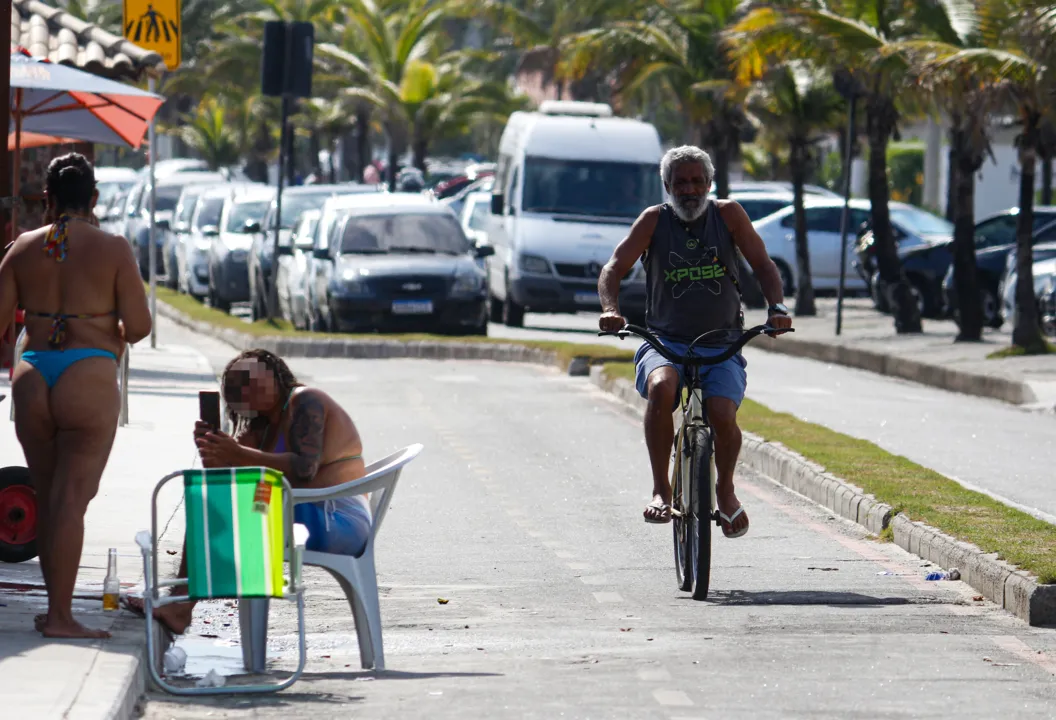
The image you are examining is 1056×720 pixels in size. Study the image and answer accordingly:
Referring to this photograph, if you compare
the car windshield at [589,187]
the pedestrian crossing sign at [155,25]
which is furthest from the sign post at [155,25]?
the car windshield at [589,187]

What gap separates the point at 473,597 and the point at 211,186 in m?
28.8

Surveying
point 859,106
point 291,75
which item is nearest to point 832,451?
point 291,75

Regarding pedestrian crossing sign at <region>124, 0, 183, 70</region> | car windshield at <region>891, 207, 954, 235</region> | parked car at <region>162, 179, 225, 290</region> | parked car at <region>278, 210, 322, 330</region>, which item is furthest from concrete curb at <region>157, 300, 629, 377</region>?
car windshield at <region>891, 207, 954, 235</region>

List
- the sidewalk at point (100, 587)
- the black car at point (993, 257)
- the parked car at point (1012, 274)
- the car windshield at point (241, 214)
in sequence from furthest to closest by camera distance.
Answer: the car windshield at point (241, 214), the black car at point (993, 257), the parked car at point (1012, 274), the sidewalk at point (100, 587)

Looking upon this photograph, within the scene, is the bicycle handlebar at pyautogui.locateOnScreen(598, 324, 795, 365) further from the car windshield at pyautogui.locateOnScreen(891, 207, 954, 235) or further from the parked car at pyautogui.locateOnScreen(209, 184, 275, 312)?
the car windshield at pyautogui.locateOnScreen(891, 207, 954, 235)

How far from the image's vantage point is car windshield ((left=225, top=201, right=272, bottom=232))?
33.1 meters

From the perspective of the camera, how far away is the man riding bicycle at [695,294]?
9.39 metres

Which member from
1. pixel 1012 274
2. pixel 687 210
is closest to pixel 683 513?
pixel 687 210

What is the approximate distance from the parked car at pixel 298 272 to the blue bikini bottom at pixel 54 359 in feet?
61.4

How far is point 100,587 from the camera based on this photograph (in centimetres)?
899

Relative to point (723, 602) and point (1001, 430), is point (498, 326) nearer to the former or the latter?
point (1001, 430)

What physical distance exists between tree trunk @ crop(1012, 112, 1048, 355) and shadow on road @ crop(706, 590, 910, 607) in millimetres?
16248

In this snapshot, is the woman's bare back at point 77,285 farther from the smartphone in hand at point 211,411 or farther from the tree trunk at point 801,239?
the tree trunk at point 801,239

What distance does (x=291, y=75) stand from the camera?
2555 centimetres
